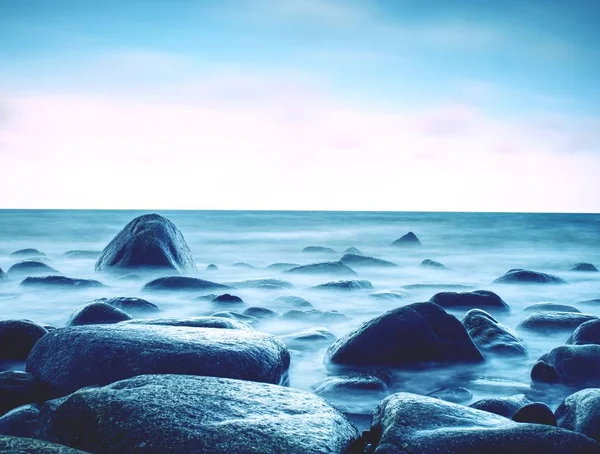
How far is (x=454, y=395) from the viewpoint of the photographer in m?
4.33

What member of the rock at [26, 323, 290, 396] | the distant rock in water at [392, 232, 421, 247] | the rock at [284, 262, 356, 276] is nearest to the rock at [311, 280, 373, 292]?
the rock at [284, 262, 356, 276]

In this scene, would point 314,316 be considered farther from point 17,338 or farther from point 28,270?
point 28,270

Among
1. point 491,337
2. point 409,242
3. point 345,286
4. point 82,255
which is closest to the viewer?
point 491,337

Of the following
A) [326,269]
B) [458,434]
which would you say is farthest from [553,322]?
[326,269]

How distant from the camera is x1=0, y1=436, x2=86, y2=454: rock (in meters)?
2.09

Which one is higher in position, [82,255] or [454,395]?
[454,395]

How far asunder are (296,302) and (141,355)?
4.86 metres

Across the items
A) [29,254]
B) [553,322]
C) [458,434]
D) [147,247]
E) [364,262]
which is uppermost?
[147,247]

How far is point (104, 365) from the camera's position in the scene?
371cm

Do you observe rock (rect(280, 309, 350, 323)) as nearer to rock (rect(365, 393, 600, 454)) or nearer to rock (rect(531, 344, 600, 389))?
rock (rect(531, 344, 600, 389))

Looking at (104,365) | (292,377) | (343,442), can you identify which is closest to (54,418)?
(104,365)

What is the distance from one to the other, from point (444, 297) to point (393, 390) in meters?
3.22

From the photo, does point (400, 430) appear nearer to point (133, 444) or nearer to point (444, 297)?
point (133, 444)

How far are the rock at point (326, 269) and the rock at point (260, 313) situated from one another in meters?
4.75
